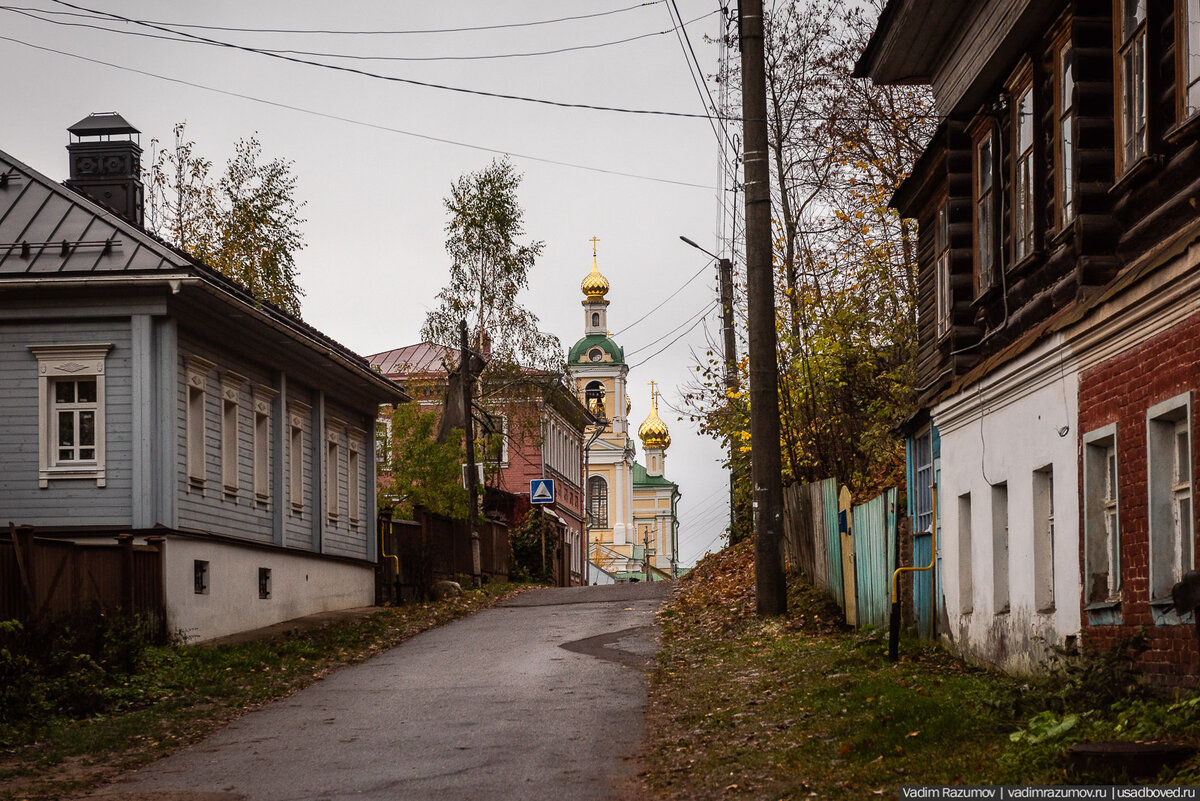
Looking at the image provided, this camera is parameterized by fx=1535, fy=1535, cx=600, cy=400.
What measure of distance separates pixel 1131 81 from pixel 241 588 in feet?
54.0

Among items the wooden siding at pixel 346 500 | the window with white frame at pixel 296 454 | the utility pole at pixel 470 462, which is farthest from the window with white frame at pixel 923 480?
the utility pole at pixel 470 462

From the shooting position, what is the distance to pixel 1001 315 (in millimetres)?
15477

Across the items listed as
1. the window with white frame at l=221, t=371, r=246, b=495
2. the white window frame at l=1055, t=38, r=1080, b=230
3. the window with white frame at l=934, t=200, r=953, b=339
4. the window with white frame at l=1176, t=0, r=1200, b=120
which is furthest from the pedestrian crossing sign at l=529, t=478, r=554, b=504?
the window with white frame at l=1176, t=0, r=1200, b=120

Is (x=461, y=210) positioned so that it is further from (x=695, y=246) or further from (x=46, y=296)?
(x=46, y=296)

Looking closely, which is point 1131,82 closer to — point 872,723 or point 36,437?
point 872,723

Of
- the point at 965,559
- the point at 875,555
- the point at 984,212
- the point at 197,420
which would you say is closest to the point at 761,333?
the point at 875,555

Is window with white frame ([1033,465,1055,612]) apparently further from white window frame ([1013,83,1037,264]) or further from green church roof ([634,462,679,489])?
green church roof ([634,462,679,489])

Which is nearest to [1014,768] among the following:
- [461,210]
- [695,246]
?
[695,246]

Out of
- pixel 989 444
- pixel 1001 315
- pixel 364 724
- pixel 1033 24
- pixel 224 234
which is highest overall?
pixel 224 234

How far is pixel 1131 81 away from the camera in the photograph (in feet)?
36.6

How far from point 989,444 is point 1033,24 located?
153 inches

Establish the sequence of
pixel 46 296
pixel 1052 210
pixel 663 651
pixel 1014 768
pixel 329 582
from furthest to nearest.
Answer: pixel 329 582 < pixel 46 296 < pixel 663 651 < pixel 1052 210 < pixel 1014 768

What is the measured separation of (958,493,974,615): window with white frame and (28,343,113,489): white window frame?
1181cm

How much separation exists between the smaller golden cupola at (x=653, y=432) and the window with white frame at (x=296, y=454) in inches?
3980
